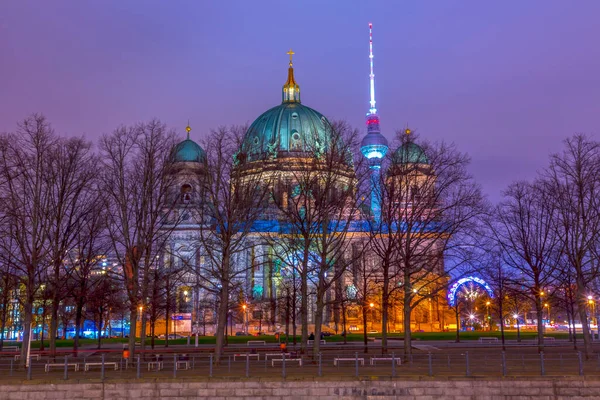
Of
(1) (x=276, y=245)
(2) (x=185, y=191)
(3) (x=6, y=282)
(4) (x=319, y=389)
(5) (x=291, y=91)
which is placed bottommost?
(4) (x=319, y=389)

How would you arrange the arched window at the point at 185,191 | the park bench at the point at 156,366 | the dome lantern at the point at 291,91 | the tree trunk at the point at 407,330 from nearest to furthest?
the park bench at the point at 156,366
the tree trunk at the point at 407,330
the arched window at the point at 185,191
the dome lantern at the point at 291,91

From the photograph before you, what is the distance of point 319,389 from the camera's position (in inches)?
1037

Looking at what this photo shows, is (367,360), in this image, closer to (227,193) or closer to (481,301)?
→ (227,193)

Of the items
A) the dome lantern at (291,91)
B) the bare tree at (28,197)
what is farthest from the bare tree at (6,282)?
the dome lantern at (291,91)

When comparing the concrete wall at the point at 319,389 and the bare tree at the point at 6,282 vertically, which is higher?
the bare tree at the point at 6,282

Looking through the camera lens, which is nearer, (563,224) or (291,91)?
(563,224)

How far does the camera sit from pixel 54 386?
1024 inches

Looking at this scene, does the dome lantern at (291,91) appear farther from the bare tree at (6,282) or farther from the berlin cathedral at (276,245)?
the bare tree at (6,282)

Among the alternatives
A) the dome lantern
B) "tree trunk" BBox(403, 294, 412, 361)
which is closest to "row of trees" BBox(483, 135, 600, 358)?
"tree trunk" BBox(403, 294, 412, 361)

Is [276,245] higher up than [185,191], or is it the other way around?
[185,191]

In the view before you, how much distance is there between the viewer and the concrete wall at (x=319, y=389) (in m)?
26.1

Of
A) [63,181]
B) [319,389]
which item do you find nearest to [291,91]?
[63,181]

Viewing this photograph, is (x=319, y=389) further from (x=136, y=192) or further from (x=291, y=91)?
(x=291, y=91)

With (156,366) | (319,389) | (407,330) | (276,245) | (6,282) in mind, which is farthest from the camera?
(276,245)
